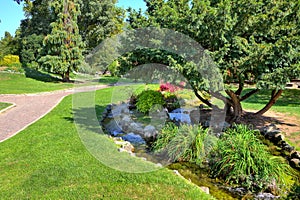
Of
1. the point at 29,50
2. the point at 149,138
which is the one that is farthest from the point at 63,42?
the point at 149,138

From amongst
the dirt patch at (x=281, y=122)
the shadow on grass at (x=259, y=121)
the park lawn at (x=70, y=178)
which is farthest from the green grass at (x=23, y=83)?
the dirt patch at (x=281, y=122)

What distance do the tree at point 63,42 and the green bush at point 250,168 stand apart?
17.7 meters

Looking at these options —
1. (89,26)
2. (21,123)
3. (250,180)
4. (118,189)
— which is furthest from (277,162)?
(89,26)

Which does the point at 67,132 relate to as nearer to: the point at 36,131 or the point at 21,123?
the point at 36,131

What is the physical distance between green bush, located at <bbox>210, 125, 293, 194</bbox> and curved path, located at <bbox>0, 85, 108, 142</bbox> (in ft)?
19.7

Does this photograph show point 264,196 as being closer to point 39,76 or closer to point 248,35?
point 248,35

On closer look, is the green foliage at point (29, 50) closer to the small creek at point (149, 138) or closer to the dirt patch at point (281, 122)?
the small creek at point (149, 138)

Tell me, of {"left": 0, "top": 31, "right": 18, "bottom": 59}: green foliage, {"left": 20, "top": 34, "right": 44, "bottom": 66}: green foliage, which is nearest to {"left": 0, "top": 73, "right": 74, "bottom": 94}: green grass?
{"left": 20, "top": 34, "right": 44, "bottom": 66}: green foliage

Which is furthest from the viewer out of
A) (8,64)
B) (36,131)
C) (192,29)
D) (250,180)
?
(8,64)

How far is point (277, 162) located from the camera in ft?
18.0

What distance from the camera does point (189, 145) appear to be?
6.39 metres

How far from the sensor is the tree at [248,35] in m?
5.83

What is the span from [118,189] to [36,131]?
4492mm

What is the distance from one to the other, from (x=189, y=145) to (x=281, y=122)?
14.8 ft
